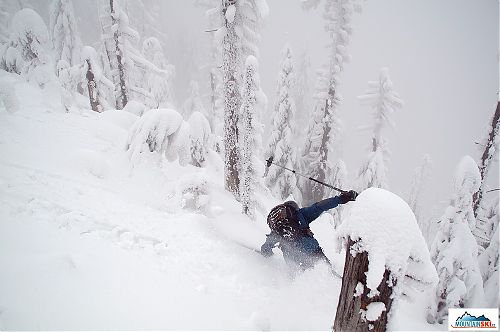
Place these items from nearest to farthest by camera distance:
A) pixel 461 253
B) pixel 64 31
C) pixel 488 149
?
pixel 461 253 < pixel 488 149 < pixel 64 31

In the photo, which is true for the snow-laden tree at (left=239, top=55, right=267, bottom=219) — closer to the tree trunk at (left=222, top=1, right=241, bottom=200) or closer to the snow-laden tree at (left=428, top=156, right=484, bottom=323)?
the tree trunk at (left=222, top=1, right=241, bottom=200)

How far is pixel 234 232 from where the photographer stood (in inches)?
303

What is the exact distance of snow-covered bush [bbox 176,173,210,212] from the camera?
25.8ft

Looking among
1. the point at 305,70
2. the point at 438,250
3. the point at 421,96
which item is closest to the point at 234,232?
the point at 438,250

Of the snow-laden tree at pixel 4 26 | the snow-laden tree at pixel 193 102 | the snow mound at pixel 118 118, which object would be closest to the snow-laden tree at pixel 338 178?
the snow mound at pixel 118 118

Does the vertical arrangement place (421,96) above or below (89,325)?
above

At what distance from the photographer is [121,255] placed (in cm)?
472

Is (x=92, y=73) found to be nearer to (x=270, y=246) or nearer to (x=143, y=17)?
(x=270, y=246)

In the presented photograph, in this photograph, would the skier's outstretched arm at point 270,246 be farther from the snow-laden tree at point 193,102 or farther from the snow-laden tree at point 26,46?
the snow-laden tree at point 193,102

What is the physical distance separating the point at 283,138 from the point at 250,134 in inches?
445

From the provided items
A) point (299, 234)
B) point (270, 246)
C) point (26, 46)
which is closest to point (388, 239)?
point (299, 234)

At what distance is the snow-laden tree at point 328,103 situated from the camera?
17406mm

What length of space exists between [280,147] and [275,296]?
16.1 metres

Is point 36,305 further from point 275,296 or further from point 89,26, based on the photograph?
point 89,26
